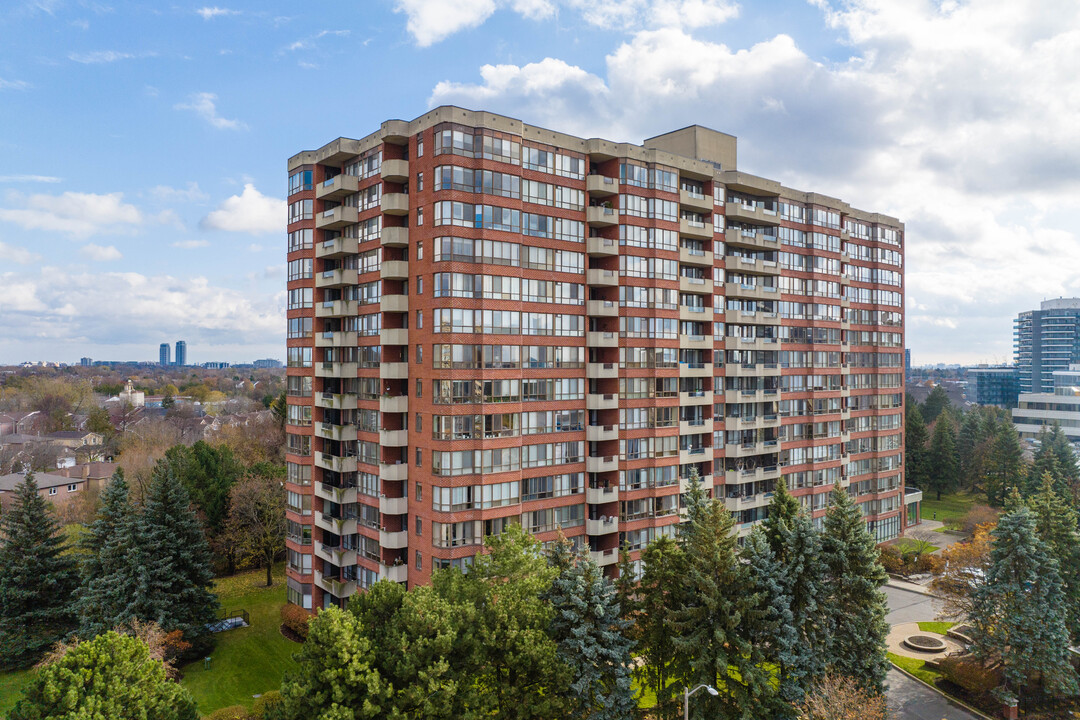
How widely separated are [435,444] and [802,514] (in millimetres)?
26415

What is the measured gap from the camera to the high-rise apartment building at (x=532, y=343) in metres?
45.4

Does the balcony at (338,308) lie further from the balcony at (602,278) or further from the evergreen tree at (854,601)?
the evergreen tree at (854,601)

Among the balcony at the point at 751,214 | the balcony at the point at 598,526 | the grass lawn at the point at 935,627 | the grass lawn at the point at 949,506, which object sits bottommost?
the grass lawn at the point at 935,627

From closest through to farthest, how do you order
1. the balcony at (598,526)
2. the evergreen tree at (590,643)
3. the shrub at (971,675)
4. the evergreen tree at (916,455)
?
the evergreen tree at (590,643) < the shrub at (971,675) < the balcony at (598,526) < the evergreen tree at (916,455)

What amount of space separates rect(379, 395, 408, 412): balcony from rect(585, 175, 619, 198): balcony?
23914mm

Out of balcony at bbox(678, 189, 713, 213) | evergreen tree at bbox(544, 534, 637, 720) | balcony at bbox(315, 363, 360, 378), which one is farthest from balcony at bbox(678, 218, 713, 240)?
evergreen tree at bbox(544, 534, 637, 720)

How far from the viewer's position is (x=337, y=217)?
2079 inches

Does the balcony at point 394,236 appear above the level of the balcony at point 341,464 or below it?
above

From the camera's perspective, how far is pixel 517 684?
3312cm

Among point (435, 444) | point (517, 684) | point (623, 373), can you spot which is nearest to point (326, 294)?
point (435, 444)

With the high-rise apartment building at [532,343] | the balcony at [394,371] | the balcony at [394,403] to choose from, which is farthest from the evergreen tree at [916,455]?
the balcony at [394,371]

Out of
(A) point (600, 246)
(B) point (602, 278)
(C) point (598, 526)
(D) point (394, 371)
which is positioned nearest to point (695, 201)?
(A) point (600, 246)

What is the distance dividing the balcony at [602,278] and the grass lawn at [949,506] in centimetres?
7132

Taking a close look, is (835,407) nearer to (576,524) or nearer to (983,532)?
(983,532)
